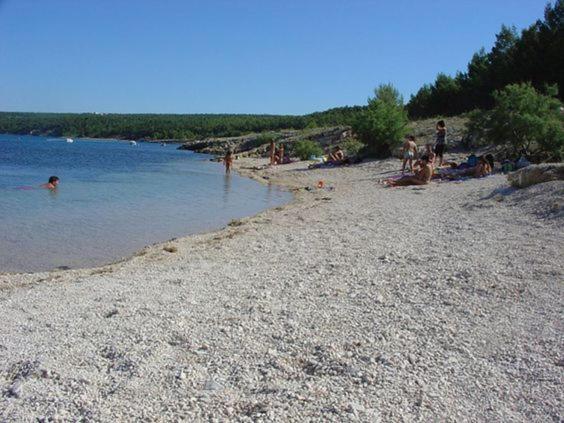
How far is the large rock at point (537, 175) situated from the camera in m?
13.6

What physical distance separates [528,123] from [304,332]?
55.0ft

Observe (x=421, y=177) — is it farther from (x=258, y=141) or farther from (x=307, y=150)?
(x=258, y=141)

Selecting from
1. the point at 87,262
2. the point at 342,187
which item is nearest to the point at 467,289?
the point at 87,262

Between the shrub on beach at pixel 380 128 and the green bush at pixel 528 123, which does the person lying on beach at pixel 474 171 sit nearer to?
the green bush at pixel 528 123

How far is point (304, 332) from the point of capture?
570 centimetres

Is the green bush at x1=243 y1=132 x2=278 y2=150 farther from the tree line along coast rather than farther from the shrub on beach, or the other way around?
the shrub on beach

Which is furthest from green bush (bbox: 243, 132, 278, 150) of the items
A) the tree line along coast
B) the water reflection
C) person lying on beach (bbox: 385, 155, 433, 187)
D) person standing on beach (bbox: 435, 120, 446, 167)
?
person lying on beach (bbox: 385, 155, 433, 187)

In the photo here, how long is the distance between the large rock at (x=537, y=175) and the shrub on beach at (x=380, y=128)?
47.8 feet

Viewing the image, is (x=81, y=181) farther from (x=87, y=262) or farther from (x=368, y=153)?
→ (x=87, y=262)

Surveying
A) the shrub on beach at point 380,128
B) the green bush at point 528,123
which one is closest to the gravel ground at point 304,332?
the green bush at point 528,123

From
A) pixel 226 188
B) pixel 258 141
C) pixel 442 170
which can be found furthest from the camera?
pixel 258 141

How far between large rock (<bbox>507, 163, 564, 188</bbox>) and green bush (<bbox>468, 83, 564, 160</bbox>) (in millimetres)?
6148

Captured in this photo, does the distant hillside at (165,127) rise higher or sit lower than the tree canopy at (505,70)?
lower

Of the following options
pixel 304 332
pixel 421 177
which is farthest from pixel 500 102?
pixel 304 332
